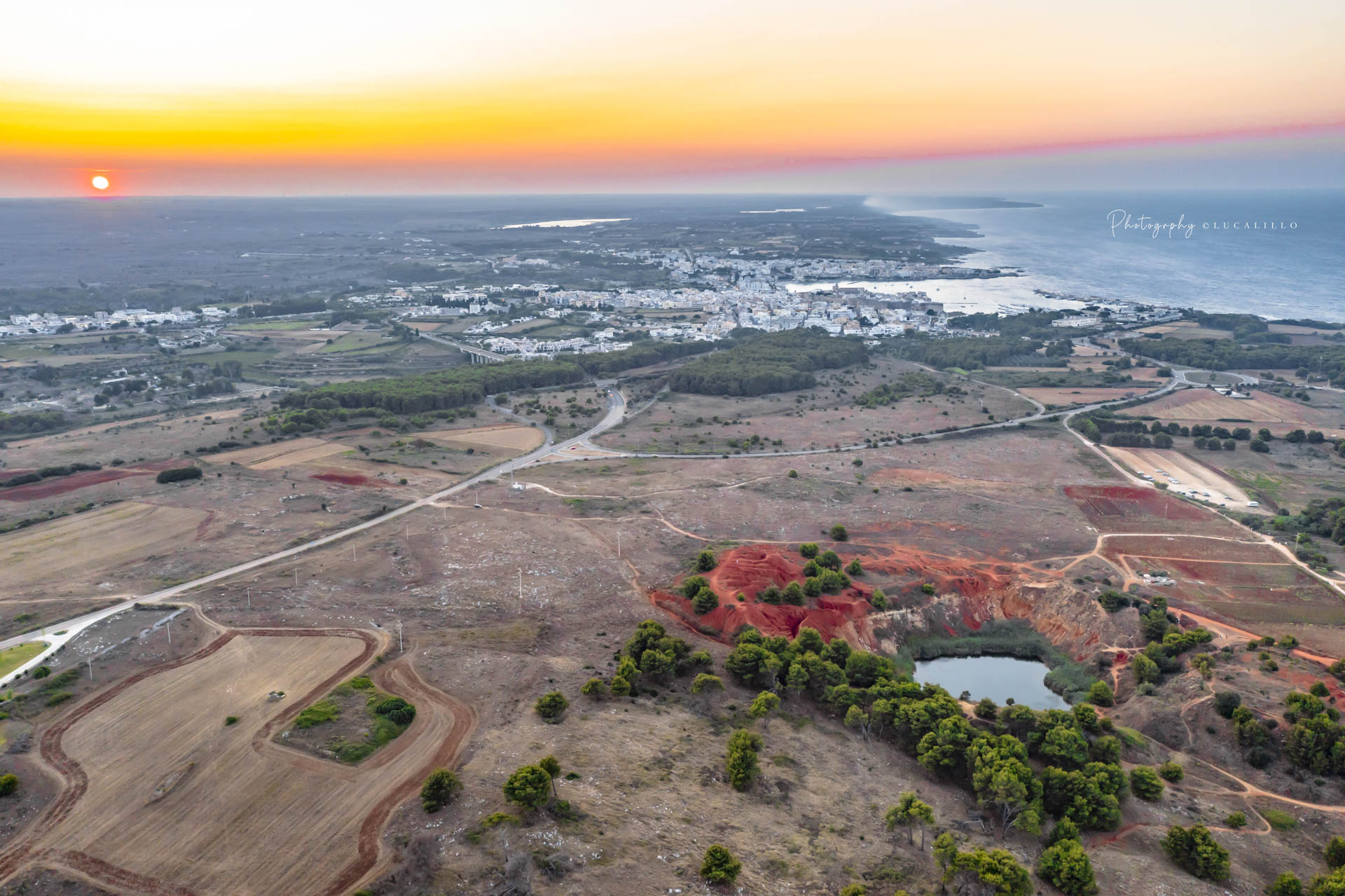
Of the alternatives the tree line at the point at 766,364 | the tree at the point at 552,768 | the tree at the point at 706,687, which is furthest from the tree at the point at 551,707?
the tree line at the point at 766,364

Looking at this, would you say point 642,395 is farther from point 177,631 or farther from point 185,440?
point 177,631

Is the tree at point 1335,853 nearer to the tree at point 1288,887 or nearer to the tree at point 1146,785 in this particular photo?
the tree at point 1288,887

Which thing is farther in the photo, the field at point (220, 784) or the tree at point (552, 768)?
the tree at point (552, 768)

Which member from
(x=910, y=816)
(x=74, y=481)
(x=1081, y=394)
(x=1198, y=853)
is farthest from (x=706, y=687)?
(x=1081, y=394)

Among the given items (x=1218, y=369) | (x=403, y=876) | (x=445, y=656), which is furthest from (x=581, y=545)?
(x=1218, y=369)

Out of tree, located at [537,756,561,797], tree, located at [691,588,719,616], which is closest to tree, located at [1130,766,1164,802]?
tree, located at [691,588,719,616]

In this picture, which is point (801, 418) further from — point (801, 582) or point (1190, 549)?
point (801, 582)
